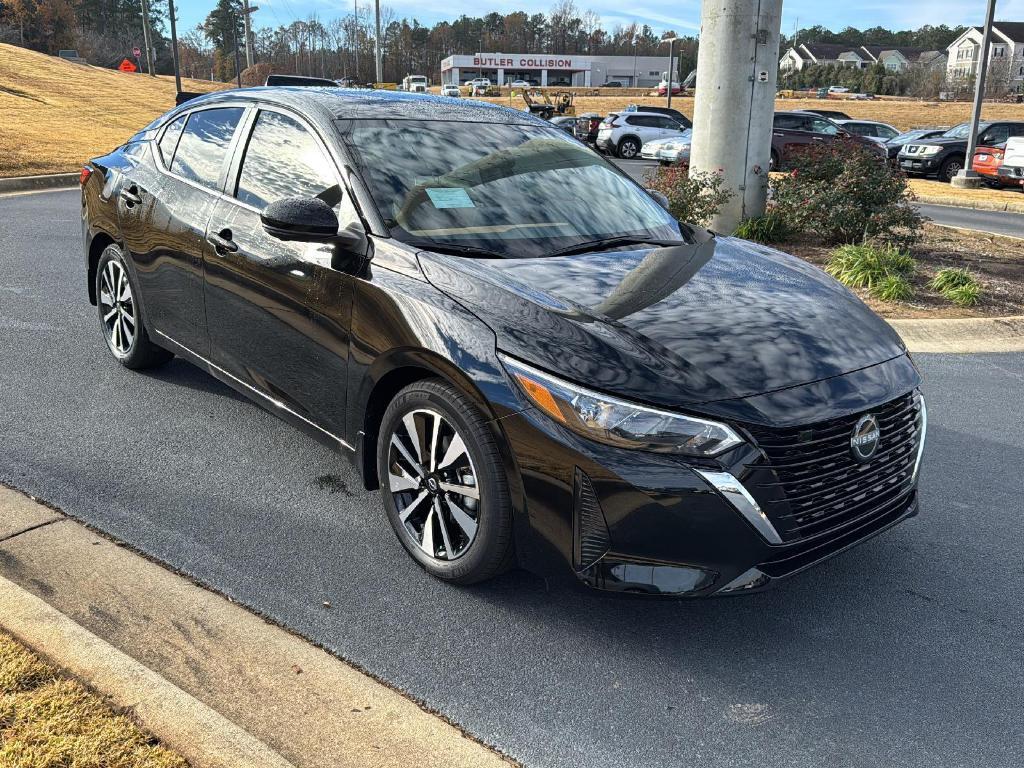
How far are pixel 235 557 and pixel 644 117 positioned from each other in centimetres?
2757

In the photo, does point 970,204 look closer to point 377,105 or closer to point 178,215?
point 377,105

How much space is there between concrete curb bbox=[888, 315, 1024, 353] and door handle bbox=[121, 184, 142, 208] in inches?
215

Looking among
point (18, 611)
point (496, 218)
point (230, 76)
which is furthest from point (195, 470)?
point (230, 76)

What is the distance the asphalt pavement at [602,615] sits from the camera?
8.79ft

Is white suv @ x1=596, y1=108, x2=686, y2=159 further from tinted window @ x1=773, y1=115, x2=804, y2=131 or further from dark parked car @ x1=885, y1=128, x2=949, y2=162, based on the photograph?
dark parked car @ x1=885, y1=128, x2=949, y2=162

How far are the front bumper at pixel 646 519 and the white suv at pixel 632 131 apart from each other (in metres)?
26.8

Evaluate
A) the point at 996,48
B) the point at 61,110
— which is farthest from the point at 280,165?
the point at 996,48

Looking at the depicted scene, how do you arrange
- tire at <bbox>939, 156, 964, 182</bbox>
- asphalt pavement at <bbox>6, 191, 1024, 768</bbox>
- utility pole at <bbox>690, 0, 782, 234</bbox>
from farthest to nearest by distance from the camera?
tire at <bbox>939, 156, 964, 182</bbox> → utility pole at <bbox>690, 0, 782, 234</bbox> → asphalt pavement at <bbox>6, 191, 1024, 768</bbox>

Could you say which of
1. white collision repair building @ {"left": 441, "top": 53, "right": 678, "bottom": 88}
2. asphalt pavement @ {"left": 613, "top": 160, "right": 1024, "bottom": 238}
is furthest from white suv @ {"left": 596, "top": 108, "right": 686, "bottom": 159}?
white collision repair building @ {"left": 441, "top": 53, "right": 678, "bottom": 88}

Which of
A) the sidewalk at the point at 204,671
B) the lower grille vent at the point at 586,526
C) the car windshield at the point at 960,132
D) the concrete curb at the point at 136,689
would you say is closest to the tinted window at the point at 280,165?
the sidewalk at the point at 204,671

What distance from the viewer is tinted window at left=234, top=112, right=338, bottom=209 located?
3.91m

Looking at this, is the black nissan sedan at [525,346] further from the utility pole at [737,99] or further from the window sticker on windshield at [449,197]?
the utility pole at [737,99]

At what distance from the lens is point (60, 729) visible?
2410 mm

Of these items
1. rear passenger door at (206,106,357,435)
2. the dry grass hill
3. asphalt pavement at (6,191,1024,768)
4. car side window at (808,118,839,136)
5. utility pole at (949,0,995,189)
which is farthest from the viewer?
car side window at (808,118,839,136)
